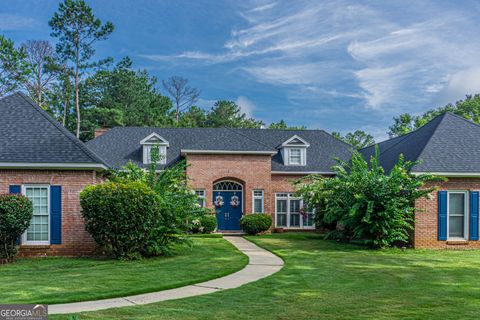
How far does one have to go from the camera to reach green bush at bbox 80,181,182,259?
1270 cm

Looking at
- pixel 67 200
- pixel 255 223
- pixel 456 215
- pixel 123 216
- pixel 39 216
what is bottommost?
pixel 255 223

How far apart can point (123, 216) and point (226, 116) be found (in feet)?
148

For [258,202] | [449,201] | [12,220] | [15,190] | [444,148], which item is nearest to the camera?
[12,220]

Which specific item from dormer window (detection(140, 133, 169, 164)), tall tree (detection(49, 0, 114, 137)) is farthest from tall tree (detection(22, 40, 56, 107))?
dormer window (detection(140, 133, 169, 164))

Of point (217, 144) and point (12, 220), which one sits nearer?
point (12, 220)

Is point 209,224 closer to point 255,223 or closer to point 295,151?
point 255,223

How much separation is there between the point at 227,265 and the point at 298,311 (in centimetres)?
487

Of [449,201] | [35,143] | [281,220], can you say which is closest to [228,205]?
[281,220]

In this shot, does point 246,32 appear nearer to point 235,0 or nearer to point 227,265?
point 235,0

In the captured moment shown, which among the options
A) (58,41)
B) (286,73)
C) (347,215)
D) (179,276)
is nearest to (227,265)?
(179,276)

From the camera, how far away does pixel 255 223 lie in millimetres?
22516

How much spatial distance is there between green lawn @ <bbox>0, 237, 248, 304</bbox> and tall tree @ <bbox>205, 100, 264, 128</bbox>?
41.7 m

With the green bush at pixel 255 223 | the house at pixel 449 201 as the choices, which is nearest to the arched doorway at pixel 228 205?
the green bush at pixel 255 223

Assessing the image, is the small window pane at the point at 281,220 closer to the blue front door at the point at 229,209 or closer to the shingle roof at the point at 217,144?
the blue front door at the point at 229,209
